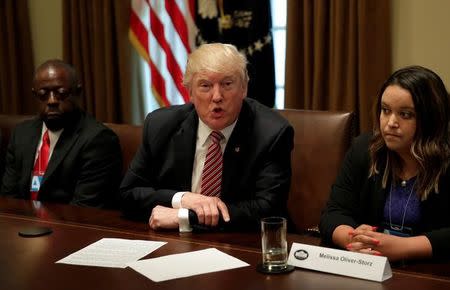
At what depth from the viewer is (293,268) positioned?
5.52 ft

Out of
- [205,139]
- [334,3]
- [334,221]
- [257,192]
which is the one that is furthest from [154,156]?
[334,3]

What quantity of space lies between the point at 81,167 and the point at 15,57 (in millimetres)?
1892

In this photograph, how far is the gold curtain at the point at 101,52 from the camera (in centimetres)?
420

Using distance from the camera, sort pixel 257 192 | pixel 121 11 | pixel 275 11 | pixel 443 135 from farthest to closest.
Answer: pixel 121 11 < pixel 275 11 < pixel 257 192 < pixel 443 135

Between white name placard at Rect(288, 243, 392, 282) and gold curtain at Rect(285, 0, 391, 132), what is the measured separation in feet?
5.79

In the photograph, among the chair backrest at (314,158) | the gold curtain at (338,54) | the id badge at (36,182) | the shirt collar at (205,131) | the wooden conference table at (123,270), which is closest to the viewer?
the wooden conference table at (123,270)

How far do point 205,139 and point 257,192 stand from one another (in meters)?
0.30

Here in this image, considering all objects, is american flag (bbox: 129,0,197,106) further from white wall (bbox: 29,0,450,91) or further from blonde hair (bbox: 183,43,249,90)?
blonde hair (bbox: 183,43,249,90)

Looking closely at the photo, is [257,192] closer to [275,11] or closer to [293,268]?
[293,268]

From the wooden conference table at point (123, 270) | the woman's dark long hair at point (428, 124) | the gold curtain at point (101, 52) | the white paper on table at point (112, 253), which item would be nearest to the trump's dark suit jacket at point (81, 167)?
the wooden conference table at point (123, 270)

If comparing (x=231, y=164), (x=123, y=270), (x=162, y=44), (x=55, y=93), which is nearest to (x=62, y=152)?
(x=55, y=93)

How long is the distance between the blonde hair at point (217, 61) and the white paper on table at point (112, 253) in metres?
0.78

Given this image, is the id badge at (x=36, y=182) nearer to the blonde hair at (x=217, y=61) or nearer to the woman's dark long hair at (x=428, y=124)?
the blonde hair at (x=217, y=61)

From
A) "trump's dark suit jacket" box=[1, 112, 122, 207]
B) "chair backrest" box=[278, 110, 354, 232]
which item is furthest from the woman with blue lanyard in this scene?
"trump's dark suit jacket" box=[1, 112, 122, 207]
